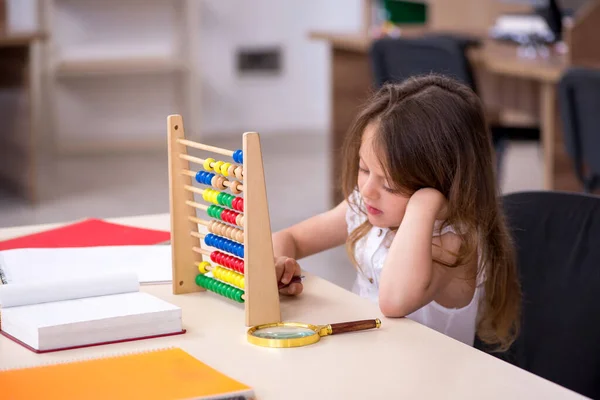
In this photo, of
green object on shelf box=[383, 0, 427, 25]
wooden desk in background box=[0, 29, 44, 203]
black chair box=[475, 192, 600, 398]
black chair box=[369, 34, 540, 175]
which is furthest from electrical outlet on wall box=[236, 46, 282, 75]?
black chair box=[475, 192, 600, 398]

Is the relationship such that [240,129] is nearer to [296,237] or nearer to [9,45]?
[9,45]

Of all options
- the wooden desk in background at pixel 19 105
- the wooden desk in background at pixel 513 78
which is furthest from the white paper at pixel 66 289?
the wooden desk in background at pixel 19 105

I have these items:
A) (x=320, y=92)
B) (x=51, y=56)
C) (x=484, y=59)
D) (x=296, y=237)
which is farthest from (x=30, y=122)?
(x=296, y=237)

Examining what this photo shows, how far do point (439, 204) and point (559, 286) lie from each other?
26 centimetres

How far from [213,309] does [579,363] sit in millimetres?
557

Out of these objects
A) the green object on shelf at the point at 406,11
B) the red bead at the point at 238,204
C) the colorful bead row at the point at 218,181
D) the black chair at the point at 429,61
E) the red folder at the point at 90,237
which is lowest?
the red folder at the point at 90,237

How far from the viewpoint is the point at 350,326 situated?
3.52ft

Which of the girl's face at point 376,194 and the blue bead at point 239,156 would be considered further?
the girl's face at point 376,194

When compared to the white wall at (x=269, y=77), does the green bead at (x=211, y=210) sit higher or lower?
lower

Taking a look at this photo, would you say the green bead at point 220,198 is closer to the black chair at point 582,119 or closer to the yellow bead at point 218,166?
the yellow bead at point 218,166

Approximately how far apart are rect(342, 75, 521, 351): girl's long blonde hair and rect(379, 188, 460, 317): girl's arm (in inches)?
1.4

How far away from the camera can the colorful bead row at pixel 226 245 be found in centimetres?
117

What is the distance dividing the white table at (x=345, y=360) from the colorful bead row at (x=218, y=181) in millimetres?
144

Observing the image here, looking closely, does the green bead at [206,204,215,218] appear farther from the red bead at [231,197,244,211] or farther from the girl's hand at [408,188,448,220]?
the girl's hand at [408,188,448,220]
